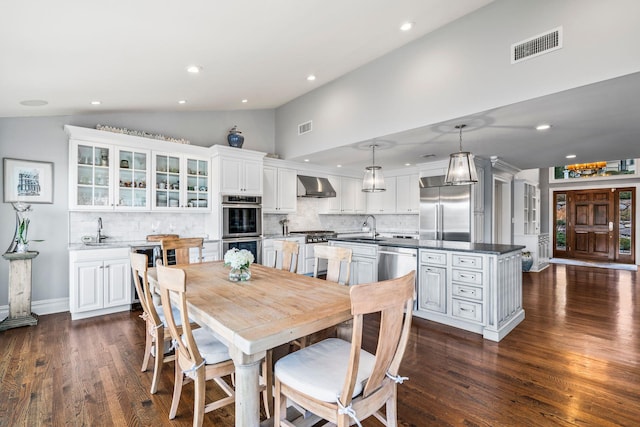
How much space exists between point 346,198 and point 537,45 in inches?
194

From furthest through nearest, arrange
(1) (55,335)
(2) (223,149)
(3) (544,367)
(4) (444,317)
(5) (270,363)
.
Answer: (2) (223,149), (4) (444,317), (1) (55,335), (3) (544,367), (5) (270,363)

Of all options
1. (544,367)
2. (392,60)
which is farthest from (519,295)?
(392,60)

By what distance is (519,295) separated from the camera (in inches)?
153

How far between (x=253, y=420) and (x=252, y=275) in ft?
4.50

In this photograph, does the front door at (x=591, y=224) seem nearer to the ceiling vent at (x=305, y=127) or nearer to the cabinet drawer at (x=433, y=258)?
the cabinet drawer at (x=433, y=258)

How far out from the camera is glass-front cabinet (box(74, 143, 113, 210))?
13.3ft

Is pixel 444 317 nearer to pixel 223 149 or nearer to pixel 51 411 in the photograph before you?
pixel 51 411

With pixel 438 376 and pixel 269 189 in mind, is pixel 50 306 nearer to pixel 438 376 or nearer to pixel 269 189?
pixel 269 189

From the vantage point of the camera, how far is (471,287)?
3.47 metres

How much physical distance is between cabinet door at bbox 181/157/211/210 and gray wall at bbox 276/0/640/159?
2186 millimetres

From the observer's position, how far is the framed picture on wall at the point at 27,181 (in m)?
3.88

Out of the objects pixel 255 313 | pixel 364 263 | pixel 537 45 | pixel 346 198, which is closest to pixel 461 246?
pixel 364 263

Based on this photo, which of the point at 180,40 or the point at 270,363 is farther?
the point at 180,40

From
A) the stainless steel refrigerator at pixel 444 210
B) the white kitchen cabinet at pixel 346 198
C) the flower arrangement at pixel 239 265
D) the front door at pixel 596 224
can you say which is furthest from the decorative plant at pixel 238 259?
the front door at pixel 596 224
